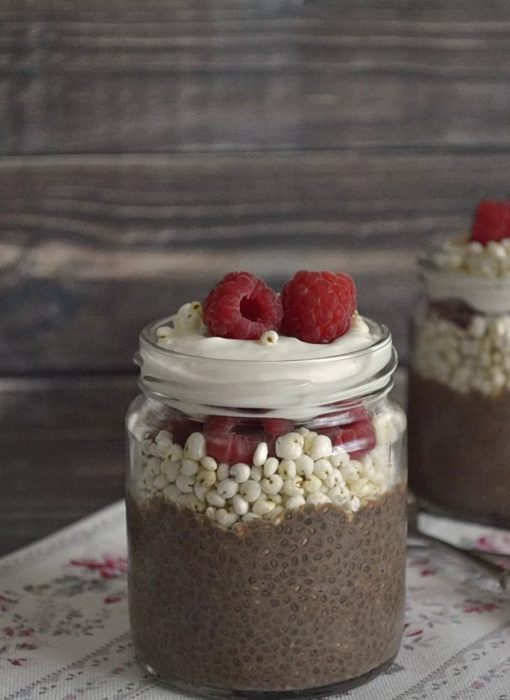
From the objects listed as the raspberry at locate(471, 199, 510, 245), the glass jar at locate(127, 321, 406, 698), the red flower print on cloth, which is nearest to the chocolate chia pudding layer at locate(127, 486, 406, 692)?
the glass jar at locate(127, 321, 406, 698)

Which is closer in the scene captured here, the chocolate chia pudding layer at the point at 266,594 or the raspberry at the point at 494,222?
the chocolate chia pudding layer at the point at 266,594

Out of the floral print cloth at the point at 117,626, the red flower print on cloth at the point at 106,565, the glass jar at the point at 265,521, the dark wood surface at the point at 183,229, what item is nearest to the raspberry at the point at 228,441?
the glass jar at the point at 265,521

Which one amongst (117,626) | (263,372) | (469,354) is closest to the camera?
(263,372)

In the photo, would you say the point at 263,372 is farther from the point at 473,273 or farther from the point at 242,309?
the point at 473,273

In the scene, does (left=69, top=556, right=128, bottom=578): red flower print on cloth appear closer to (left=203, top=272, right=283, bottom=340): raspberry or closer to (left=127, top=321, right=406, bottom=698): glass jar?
(left=127, top=321, right=406, bottom=698): glass jar

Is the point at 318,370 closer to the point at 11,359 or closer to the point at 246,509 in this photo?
the point at 246,509

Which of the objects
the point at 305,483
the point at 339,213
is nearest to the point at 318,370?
the point at 305,483

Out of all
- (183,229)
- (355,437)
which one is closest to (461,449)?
(355,437)

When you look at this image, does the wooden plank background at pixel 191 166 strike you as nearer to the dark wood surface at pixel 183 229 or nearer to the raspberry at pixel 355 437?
the dark wood surface at pixel 183 229
